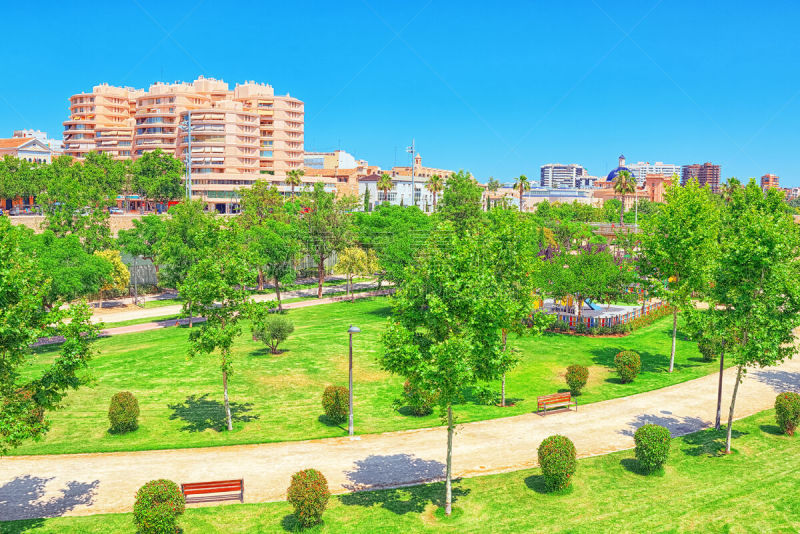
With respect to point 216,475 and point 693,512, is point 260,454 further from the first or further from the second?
point 693,512

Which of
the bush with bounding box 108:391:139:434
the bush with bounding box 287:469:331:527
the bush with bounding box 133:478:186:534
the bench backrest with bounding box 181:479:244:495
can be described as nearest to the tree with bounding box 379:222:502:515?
the bush with bounding box 287:469:331:527

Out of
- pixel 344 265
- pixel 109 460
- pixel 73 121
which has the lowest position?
pixel 109 460

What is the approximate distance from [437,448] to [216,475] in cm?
872

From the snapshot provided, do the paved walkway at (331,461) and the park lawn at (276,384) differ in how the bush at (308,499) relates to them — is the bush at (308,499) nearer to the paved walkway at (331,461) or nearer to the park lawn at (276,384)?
the paved walkway at (331,461)

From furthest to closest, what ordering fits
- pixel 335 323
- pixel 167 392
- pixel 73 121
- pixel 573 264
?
1. pixel 73 121
2. pixel 335 323
3. pixel 573 264
4. pixel 167 392

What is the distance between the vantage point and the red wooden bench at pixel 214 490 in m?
19.5

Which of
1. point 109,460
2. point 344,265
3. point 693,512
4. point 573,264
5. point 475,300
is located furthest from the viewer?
point 344,265

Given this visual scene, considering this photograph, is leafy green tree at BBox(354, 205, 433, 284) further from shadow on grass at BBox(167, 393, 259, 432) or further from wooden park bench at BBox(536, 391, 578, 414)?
shadow on grass at BBox(167, 393, 259, 432)

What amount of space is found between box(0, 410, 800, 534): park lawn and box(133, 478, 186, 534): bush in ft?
3.71

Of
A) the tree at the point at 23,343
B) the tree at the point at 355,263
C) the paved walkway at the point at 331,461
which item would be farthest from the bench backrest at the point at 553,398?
the tree at the point at 355,263

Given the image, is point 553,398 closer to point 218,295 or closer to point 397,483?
point 397,483

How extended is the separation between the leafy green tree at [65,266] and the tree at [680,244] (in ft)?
124

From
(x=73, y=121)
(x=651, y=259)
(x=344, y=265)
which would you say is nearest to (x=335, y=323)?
(x=344, y=265)

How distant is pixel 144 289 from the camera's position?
6325 cm
